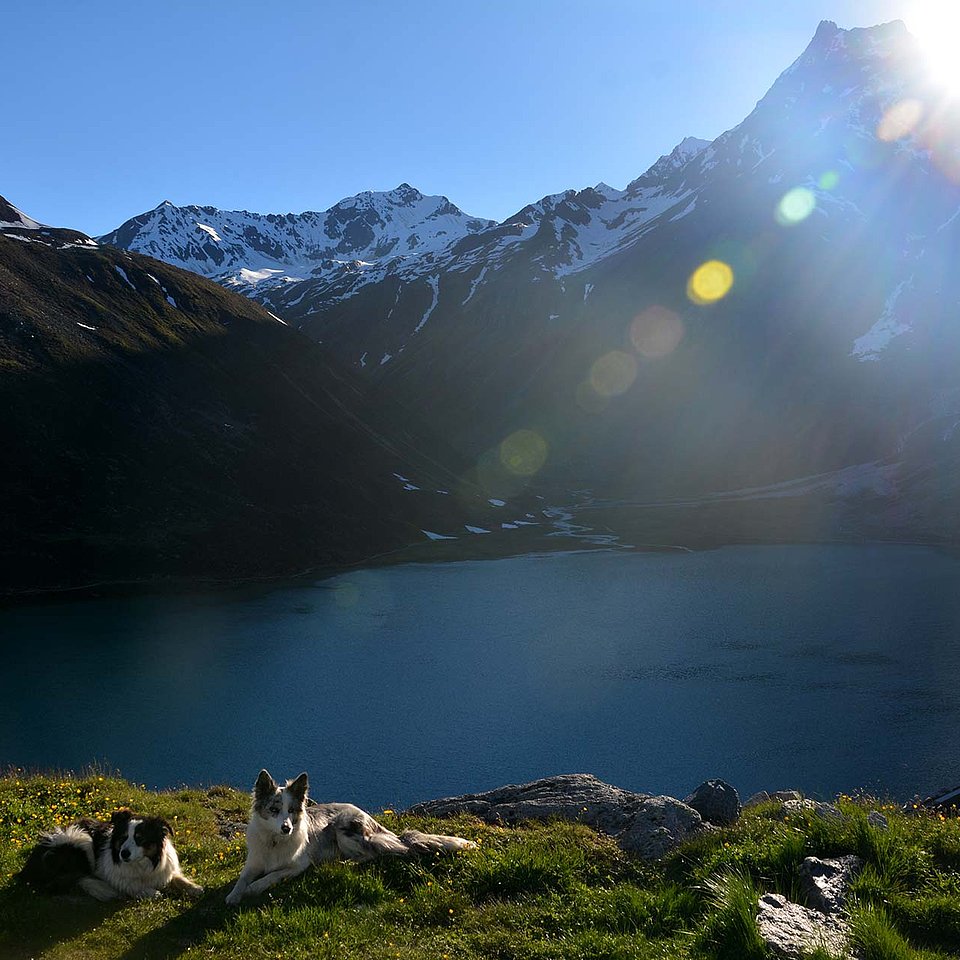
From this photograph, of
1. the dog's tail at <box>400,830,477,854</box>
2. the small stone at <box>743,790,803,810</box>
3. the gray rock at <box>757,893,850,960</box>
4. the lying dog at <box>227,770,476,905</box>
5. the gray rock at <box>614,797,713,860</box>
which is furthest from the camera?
the small stone at <box>743,790,803,810</box>

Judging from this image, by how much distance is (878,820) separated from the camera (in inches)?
409

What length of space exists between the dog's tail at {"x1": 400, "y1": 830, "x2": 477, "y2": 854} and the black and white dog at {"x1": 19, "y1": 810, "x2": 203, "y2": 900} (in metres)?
3.59

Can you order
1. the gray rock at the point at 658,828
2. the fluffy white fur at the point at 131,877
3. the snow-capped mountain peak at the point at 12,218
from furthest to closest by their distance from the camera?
the snow-capped mountain peak at the point at 12,218 → the gray rock at the point at 658,828 → the fluffy white fur at the point at 131,877

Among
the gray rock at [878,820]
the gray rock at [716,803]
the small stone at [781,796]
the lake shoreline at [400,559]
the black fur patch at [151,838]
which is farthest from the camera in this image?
the lake shoreline at [400,559]

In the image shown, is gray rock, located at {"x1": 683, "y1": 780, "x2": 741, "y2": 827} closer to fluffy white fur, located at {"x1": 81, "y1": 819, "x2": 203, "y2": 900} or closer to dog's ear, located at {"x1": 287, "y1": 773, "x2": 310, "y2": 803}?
dog's ear, located at {"x1": 287, "y1": 773, "x2": 310, "y2": 803}

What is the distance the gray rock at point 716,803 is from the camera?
1465cm

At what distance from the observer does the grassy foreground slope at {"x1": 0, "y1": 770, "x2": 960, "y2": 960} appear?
7992 millimetres

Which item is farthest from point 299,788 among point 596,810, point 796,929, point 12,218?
point 12,218

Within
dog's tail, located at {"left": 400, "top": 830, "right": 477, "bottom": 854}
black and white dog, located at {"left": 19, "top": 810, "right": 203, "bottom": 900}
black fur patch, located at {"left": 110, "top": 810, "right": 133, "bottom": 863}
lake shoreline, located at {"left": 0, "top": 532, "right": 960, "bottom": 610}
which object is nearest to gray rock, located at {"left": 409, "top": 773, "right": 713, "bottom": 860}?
dog's tail, located at {"left": 400, "top": 830, "right": 477, "bottom": 854}

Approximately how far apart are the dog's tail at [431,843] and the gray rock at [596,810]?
273cm

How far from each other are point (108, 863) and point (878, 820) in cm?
1266

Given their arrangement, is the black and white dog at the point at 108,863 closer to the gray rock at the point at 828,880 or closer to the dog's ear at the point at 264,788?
the dog's ear at the point at 264,788

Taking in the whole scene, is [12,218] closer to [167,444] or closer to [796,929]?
[167,444]

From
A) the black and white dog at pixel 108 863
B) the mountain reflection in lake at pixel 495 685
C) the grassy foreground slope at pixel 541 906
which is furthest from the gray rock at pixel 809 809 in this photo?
the mountain reflection in lake at pixel 495 685
